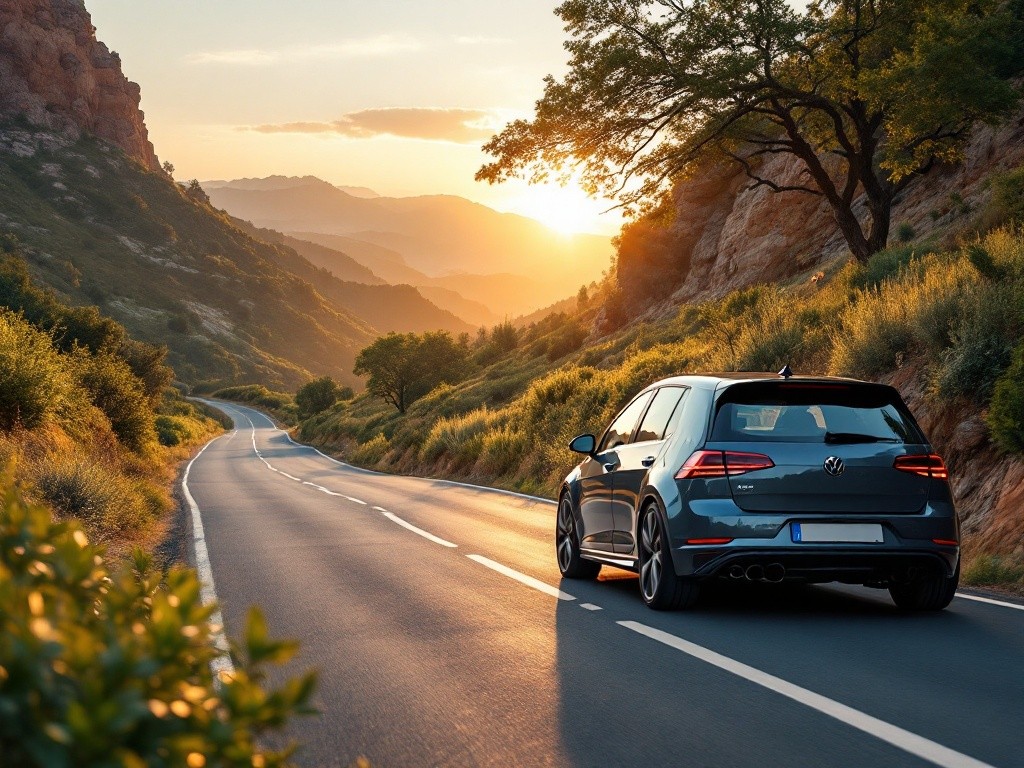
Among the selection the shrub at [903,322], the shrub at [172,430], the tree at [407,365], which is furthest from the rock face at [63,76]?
the shrub at [903,322]

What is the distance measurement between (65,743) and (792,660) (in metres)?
5.49

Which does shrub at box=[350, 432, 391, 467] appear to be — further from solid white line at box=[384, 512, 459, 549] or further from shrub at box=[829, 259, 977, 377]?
shrub at box=[829, 259, 977, 377]

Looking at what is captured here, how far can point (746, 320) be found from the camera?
945 inches

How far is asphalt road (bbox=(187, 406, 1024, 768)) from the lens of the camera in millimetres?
4969

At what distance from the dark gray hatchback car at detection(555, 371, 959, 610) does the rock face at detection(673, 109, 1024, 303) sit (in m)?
21.7

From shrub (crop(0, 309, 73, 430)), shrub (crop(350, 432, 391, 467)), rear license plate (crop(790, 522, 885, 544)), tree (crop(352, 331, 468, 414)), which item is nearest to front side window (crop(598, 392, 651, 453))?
rear license plate (crop(790, 522, 885, 544))

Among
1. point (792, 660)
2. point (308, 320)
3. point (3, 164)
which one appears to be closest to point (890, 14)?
point (792, 660)

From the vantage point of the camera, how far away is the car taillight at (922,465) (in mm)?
7957

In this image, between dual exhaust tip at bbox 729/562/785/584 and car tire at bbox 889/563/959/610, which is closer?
dual exhaust tip at bbox 729/562/785/584

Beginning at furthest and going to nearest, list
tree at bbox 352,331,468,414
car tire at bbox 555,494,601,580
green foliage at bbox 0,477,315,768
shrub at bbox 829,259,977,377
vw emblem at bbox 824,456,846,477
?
tree at bbox 352,331,468,414 → shrub at bbox 829,259,977,377 → car tire at bbox 555,494,601,580 → vw emblem at bbox 824,456,846,477 → green foliage at bbox 0,477,315,768

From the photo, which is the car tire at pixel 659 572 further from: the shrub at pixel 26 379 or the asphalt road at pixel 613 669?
the shrub at pixel 26 379

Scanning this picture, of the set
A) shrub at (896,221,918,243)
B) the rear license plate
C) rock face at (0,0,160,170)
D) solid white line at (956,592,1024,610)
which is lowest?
solid white line at (956,592,1024,610)

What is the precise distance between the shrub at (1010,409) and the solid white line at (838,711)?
481 centimetres

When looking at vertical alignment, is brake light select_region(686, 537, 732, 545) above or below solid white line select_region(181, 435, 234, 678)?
above
